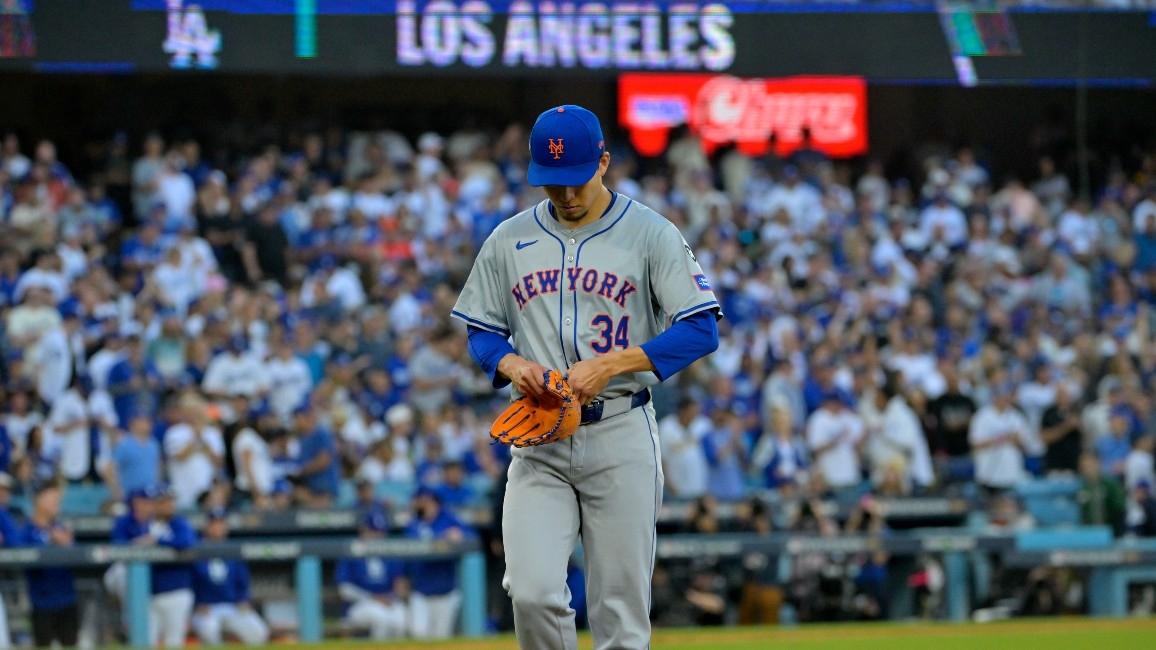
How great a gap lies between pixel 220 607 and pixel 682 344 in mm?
6433

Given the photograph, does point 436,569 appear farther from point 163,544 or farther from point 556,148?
point 556,148

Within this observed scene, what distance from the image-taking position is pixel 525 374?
4.30 m

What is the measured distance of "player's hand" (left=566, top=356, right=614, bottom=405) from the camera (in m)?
4.29

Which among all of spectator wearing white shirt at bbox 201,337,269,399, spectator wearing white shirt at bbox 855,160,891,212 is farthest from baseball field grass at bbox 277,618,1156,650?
spectator wearing white shirt at bbox 855,160,891,212

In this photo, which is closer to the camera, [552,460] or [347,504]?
[552,460]

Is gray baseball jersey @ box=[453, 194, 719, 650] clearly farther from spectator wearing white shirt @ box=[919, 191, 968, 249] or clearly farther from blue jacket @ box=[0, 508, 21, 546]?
spectator wearing white shirt @ box=[919, 191, 968, 249]

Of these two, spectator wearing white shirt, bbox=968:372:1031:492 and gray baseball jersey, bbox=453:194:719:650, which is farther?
spectator wearing white shirt, bbox=968:372:1031:492

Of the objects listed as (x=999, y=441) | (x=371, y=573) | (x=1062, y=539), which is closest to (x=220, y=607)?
(x=371, y=573)

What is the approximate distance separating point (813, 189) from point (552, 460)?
12.9 m

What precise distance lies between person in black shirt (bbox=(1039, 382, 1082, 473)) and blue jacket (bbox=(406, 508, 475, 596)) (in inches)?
206

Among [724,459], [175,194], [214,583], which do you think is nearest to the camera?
[214,583]

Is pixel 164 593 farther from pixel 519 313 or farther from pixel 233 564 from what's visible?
pixel 519 313

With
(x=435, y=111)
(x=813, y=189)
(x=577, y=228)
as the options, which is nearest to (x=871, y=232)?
(x=813, y=189)

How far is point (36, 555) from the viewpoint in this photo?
9562 millimetres
